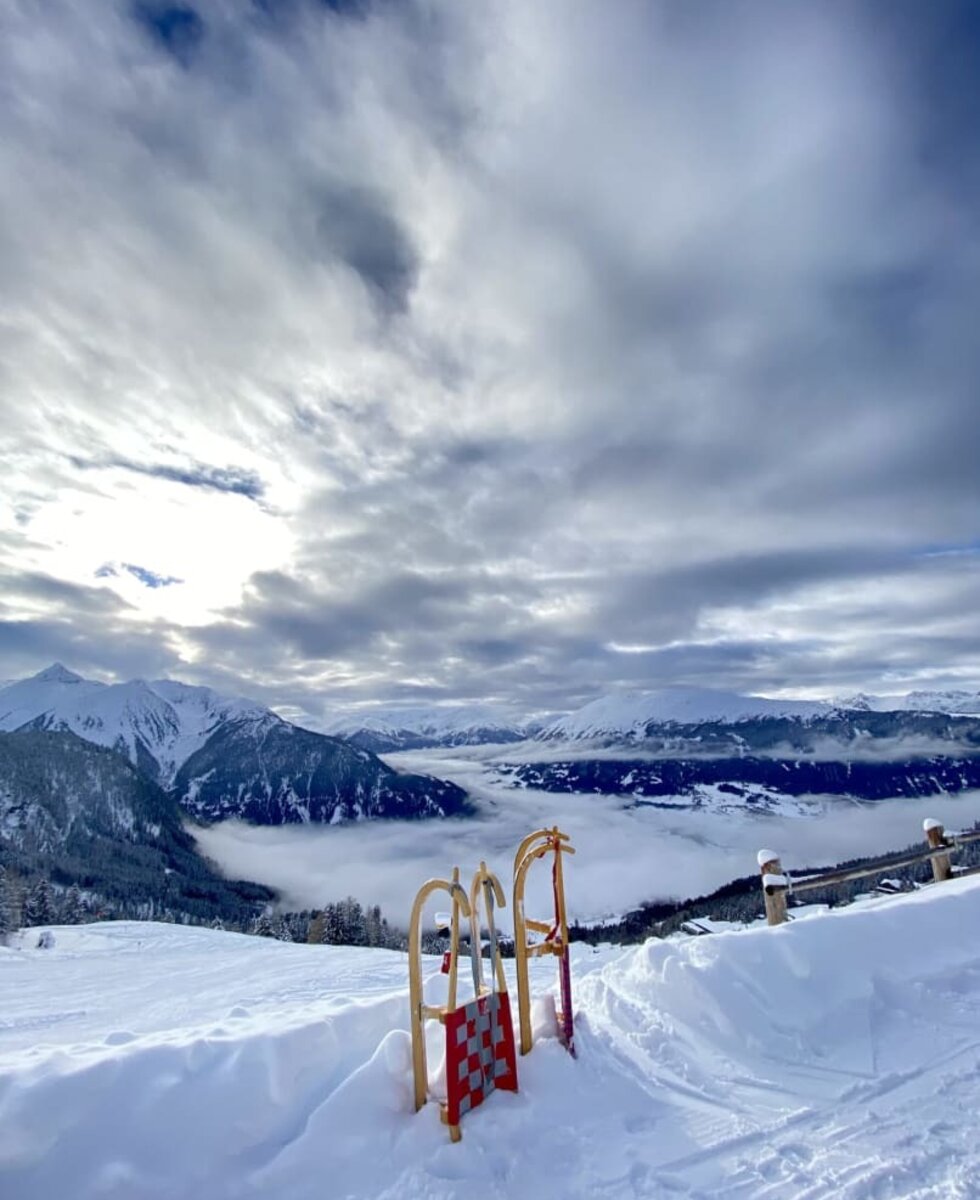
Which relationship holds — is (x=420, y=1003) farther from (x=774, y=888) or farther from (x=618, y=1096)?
(x=774, y=888)

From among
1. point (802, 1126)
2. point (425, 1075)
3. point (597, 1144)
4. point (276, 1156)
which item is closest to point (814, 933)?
point (802, 1126)

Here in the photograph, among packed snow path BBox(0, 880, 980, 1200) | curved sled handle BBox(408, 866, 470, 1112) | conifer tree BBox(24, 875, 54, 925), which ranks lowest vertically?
conifer tree BBox(24, 875, 54, 925)

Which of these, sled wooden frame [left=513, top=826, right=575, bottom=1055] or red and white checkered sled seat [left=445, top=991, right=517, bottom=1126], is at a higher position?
sled wooden frame [left=513, top=826, right=575, bottom=1055]

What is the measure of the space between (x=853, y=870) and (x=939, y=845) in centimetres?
322

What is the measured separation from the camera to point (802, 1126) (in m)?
5.14

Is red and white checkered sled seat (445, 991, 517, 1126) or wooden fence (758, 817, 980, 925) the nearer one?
red and white checkered sled seat (445, 991, 517, 1126)

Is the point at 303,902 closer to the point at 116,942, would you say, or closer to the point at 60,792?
the point at 60,792

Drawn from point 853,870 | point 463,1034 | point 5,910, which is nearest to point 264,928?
point 5,910

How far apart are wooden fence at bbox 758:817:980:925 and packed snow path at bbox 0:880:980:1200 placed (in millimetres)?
1158

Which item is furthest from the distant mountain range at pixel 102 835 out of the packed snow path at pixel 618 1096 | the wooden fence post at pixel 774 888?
the packed snow path at pixel 618 1096

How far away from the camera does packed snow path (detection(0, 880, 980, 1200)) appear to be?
4379 millimetres

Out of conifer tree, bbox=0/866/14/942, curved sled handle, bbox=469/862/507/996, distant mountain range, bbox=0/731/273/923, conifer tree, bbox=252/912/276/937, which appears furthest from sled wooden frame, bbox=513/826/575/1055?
distant mountain range, bbox=0/731/273/923

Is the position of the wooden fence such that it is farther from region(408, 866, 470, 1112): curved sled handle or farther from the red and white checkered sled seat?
region(408, 866, 470, 1112): curved sled handle

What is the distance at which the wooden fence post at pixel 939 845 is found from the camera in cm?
1161
